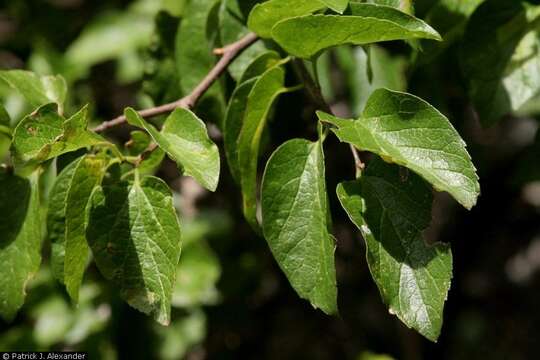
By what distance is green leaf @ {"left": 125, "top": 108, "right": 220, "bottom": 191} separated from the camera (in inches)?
36.2

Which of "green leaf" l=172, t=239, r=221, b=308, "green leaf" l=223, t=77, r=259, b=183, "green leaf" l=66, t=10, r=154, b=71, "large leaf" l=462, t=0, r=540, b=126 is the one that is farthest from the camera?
"green leaf" l=66, t=10, r=154, b=71

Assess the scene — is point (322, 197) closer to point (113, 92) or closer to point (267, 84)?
point (267, 84)

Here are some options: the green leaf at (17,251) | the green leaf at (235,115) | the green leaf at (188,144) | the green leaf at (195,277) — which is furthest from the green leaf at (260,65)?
the green leaf at (195,277)

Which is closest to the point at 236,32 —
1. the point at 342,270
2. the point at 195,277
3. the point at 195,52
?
the point at 195,52

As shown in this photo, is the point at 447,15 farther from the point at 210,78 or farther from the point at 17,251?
the point at 17,251

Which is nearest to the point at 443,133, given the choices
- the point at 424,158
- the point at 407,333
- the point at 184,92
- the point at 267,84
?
the point at 424,158

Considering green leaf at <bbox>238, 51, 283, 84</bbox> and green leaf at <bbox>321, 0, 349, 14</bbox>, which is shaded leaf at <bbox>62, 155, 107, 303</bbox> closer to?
green leaf at <bbox>238, 51, 283, 84</bbox>

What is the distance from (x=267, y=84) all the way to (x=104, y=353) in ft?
3.23

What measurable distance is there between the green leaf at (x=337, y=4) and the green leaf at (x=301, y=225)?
0.59 feet

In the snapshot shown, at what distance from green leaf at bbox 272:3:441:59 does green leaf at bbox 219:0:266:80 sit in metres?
0.24

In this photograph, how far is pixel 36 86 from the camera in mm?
1166

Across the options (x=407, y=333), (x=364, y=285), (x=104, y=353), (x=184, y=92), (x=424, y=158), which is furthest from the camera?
(x=364, y=285)

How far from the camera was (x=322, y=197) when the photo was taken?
3.14ft

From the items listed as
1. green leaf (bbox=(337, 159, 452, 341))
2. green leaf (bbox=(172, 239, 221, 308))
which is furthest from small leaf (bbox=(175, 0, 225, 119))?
green leaf (bbox=(172, 239, 221, 308))
